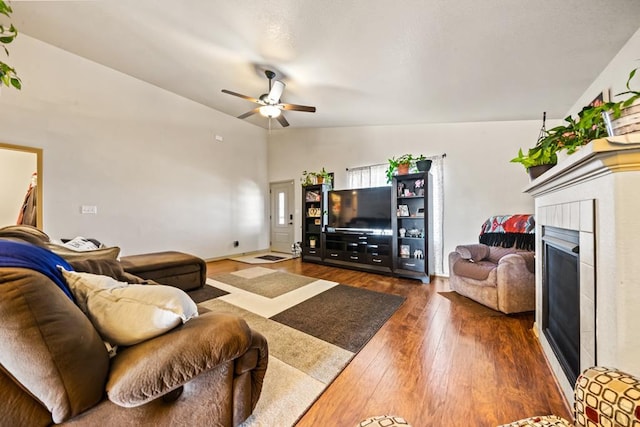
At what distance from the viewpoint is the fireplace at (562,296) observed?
1.24 meters

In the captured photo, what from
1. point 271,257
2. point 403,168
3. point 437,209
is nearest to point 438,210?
point 437,209

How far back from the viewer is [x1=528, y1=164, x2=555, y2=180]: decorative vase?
5.32ft

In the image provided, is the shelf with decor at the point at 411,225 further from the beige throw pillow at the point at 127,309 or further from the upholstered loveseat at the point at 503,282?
the beige throw pillow at the point at 127,309

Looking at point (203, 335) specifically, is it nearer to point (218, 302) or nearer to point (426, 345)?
point (426, 345)

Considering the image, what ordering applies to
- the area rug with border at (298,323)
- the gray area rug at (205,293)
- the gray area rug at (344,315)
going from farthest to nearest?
the gray area rug at (205,293) → the gray area rug at (344,315) → the area rug with border at (298,323)

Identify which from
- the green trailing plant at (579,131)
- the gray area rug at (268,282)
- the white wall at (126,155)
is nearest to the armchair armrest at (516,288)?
the green trailing plant at (579,131)

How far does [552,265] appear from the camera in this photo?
5.37ft

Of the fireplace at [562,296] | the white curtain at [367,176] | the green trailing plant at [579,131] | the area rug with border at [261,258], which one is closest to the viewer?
the green trailing plant at [579,131]

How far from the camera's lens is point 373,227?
4.34m

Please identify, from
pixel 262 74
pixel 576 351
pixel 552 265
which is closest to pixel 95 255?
pixel 262 74

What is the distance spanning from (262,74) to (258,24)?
0.99 meters

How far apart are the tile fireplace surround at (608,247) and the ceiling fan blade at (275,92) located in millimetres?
2905

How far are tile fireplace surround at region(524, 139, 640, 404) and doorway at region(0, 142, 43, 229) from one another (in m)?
5.24

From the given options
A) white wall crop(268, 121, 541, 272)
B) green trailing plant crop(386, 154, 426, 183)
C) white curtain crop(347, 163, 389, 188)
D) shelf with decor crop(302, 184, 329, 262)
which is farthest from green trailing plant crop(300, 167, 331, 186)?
green trailing plant crop(386, 154, 426, 183)
